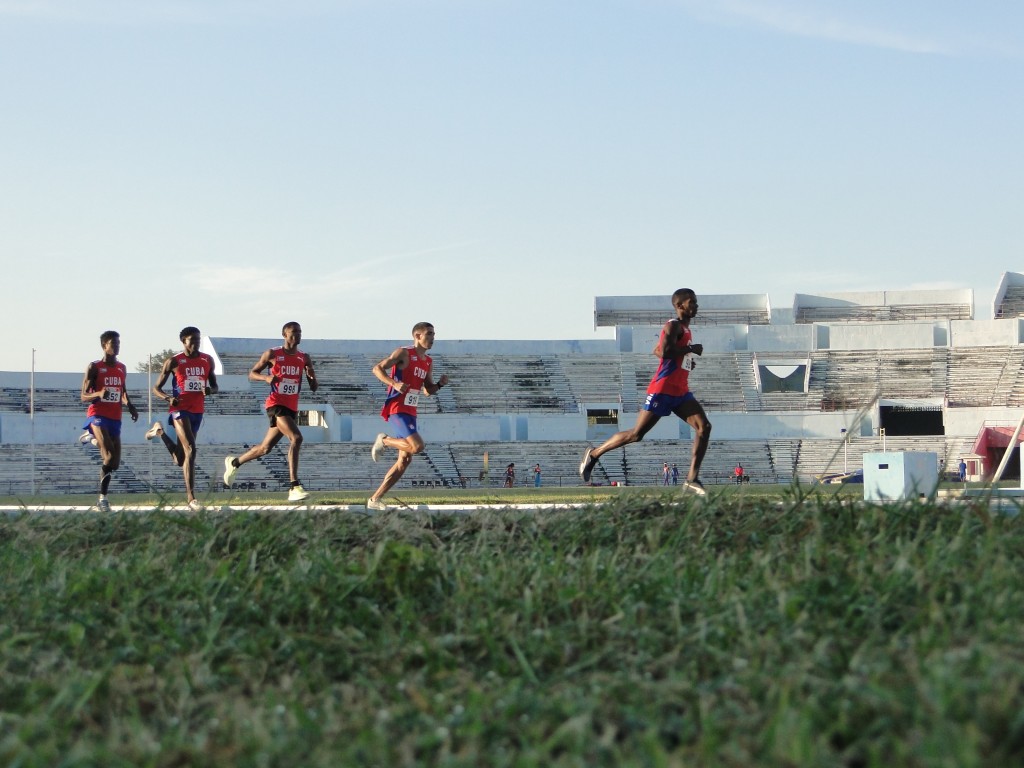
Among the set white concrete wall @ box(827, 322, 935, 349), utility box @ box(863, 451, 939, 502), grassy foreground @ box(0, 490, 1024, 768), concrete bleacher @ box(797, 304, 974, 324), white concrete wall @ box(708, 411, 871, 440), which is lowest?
white concrete wall @ box(708, 411, 871, 440)

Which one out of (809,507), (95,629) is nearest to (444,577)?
(95,629)

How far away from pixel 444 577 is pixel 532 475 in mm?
41214

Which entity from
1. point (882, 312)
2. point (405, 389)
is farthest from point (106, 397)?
point (882, 312)

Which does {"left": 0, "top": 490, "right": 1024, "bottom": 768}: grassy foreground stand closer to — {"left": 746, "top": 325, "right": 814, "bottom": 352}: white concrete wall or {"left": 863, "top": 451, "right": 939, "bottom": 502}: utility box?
{"left": 863, "top": 451, "right": 939, "bottom": 502}: utility box

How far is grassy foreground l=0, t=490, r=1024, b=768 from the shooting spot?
337cm

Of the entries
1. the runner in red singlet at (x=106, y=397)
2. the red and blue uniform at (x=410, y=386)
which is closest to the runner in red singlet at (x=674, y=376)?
the red and blue uniform at (x=410, y=386)

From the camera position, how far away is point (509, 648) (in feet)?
15.1

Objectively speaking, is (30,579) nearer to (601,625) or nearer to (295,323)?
(601,625)

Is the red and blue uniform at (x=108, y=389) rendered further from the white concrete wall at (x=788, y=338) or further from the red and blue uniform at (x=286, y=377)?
the white concrete wall at (x=788, y=338)

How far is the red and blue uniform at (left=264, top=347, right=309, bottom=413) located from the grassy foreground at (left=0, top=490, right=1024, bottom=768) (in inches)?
240

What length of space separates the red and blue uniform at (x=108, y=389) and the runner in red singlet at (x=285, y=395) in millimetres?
1527

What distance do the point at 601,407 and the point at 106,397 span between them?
1643 inches

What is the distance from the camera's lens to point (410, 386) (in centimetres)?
1210

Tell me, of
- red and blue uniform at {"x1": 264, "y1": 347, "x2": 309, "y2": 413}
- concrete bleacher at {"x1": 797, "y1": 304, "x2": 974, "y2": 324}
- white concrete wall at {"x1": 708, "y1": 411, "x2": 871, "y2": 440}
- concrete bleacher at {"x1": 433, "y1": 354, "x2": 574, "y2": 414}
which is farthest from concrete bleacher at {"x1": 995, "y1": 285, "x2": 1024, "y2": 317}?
red and blue uniform at {"x1": 264, "y1": 347, "x2": 309, "y2": 413}
